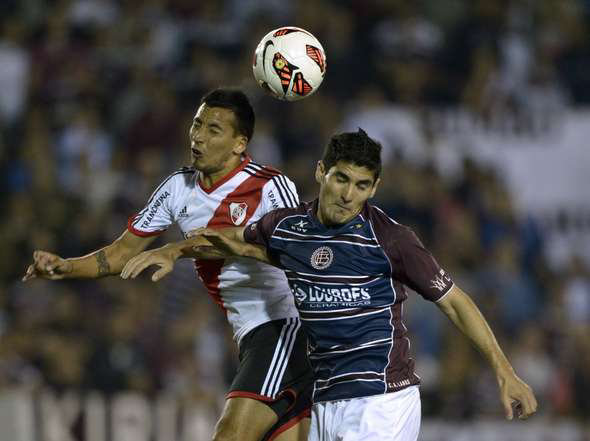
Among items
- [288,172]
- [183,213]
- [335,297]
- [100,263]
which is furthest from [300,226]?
[288,172]

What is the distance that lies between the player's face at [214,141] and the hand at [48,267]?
30.0 inches

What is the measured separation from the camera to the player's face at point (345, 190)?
4996 mm

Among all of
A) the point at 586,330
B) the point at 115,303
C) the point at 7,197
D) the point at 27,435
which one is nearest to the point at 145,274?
the point at 115,303

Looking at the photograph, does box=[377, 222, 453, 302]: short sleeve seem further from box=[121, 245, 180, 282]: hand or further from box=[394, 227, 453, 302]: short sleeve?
box=[121, 245, 180, 282]: hand

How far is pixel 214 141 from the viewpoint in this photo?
18.6 ft

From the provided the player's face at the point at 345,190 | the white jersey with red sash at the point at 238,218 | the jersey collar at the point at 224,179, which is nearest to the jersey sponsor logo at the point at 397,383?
the player's face at the point at 345,190

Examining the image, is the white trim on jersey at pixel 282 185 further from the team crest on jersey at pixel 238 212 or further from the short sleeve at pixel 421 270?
the short sleeve at pixel 421 270

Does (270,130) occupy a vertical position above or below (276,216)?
above

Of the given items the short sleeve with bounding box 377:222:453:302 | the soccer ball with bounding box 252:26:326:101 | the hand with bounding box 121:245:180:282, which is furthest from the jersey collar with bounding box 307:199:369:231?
the soccer ball with bounding box 252:26:326:101

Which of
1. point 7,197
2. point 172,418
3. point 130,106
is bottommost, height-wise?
point 172,418

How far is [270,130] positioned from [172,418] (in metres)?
3.18

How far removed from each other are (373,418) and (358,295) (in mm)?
507

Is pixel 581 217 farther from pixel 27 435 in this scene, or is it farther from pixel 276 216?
pixel 276 216

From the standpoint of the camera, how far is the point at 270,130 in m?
10.9
